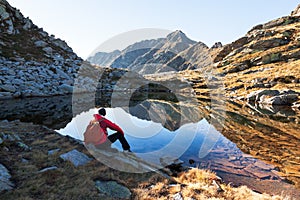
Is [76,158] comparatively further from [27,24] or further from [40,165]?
[27,24]

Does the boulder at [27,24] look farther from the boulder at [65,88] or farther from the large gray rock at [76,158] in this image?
the large gray rock at [76,158]

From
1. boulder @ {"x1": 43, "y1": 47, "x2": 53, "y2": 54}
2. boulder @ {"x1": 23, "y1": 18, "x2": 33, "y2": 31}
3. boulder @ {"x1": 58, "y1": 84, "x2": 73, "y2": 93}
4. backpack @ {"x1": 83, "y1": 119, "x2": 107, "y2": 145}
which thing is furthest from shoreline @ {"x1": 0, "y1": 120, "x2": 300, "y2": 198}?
boulder @ {"x1": 23, "y1": 18, "x2": 33, "y2": 31}

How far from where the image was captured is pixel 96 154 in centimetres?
1057

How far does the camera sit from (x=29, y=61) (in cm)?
5472

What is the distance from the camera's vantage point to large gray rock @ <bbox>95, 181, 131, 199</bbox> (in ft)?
23.9

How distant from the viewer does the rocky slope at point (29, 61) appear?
4491cm

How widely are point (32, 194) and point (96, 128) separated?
416 centimetres

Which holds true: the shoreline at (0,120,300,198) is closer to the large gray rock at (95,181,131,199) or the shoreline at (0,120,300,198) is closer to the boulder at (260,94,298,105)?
the large gray rock at (95,181,131,199)

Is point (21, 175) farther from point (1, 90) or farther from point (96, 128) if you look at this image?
point (1, 90)

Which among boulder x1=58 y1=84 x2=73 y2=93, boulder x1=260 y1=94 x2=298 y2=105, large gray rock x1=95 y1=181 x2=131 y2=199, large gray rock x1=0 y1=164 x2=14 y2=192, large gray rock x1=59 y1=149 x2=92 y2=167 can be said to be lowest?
large gray rock x1=95 y1=181 x2=131 y2=199

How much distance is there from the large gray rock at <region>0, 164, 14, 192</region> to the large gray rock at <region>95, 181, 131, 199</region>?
2.92 meters

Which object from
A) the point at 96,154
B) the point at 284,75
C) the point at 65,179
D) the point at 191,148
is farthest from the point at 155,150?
the point at 284,75

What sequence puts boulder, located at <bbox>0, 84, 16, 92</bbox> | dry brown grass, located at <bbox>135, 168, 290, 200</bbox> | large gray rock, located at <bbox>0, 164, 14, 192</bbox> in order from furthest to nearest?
1. boulder, located at <bbox>0, 84, 16, 92</bbox>
2. dry brown grass, located at <bbox>135, 168, 290, 200</bbox>
3. large gray rock, located at <bbox>0, 164, 14, 192</bbox>

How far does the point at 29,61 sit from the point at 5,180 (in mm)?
56769
